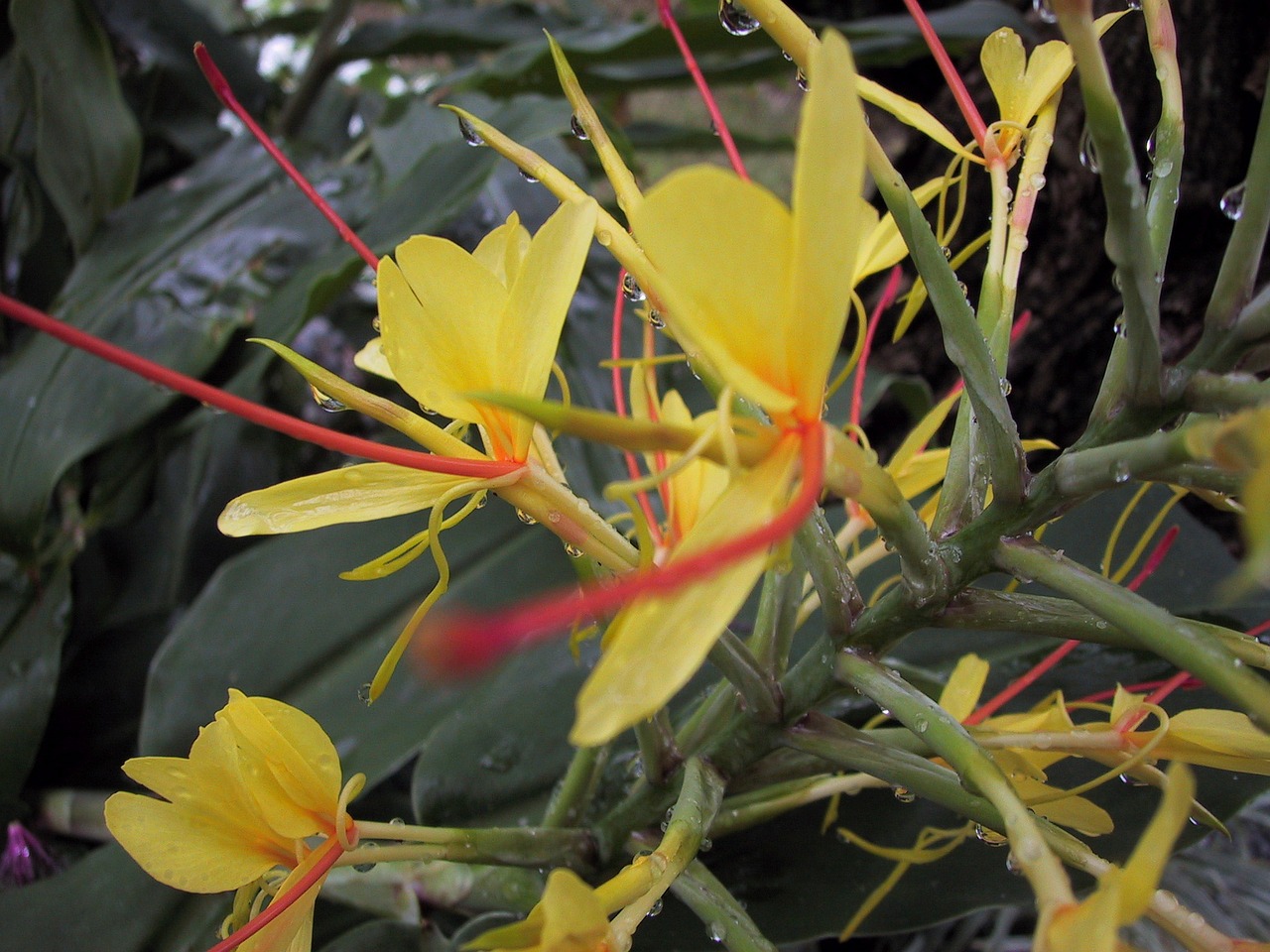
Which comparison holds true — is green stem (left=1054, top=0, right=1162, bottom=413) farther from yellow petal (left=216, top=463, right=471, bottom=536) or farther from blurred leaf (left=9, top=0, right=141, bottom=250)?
blurred leaf (left=9, top=0, right=141, bottom=250)

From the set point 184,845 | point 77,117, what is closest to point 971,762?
point 184,845

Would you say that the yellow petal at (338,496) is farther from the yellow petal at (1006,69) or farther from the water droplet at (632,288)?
the yellow petal at (1006,69)

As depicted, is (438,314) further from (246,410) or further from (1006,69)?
(1006,69)

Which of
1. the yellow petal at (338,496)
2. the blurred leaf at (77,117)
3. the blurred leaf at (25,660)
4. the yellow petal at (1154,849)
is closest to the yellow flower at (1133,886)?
the yellow petal at (1154,849)

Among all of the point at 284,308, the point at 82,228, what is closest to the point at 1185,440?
the point at 284,308

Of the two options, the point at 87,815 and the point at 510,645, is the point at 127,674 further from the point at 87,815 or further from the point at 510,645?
the point at 510,645

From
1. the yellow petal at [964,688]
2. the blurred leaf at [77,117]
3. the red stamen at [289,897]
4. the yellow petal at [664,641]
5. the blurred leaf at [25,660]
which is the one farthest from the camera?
the blurred leaf at [77,117]

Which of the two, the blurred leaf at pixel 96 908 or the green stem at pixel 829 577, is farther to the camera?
the blurred leaf at pixel 96 908
